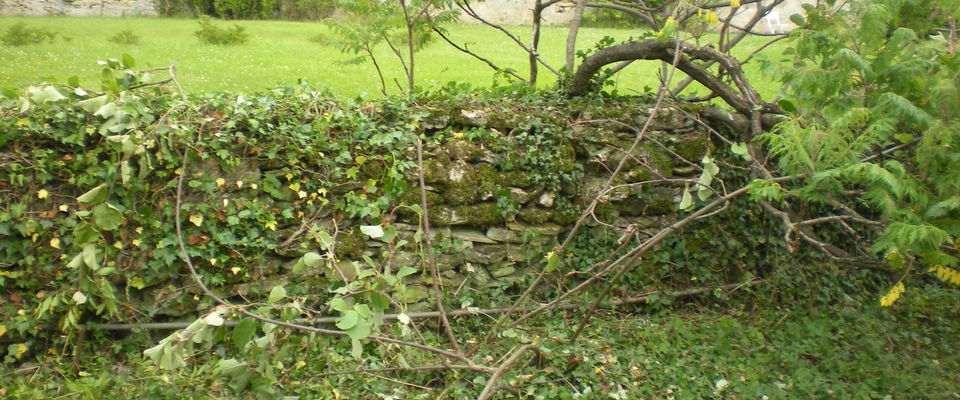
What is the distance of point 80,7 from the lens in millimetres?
13109

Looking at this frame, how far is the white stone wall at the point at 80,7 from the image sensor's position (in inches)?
410

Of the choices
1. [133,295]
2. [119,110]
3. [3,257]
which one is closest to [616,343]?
[133,295]

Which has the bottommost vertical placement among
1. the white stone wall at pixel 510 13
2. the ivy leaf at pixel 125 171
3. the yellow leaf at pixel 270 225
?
the yellow leaf at pixel 270 225

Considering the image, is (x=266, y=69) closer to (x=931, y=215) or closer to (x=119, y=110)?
(x=119, y=110)

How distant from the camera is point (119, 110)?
12.7ft

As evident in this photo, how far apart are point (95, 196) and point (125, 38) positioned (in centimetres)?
688

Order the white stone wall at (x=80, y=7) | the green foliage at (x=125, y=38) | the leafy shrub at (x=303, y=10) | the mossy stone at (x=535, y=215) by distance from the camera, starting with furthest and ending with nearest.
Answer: the leafy shrub at (x=303, y=10) → the white stone wall at (x=80, y=7) → the green foliage at (x=125, y=38) → the mossy stone at (x=535, y=215)

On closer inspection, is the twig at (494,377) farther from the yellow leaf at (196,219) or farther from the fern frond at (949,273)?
the fern frond at (949,273)

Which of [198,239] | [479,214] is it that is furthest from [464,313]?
[198,239]

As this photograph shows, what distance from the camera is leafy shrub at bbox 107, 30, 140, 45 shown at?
923cm

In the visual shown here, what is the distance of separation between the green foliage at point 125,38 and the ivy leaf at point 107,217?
6654 millimetres

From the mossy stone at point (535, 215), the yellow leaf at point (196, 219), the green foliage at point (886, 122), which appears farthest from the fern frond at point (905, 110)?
the yellow leaf at point (196, 219)

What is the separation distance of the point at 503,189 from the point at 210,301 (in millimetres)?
2271

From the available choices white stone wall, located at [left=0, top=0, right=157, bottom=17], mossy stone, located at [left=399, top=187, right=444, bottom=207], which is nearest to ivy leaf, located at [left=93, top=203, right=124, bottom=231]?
mossy stone, located at [left=399, top=187, right=444, bottom=207]
